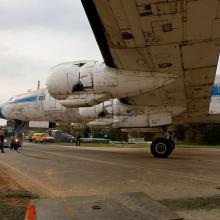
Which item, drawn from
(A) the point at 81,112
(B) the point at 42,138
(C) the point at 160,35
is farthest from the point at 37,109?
(B) the point at 42,138

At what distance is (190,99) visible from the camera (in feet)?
51.0

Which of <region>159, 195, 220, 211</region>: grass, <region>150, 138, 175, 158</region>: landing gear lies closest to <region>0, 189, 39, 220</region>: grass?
<region>159, 195, 220, 211</region>: grass

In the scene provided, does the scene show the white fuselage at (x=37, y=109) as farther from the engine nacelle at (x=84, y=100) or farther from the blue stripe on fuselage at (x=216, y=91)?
the blue stripe on fuselage at (x=216, y=91)

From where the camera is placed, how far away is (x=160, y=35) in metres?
9.19

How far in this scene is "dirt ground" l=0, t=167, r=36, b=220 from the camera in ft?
16.7

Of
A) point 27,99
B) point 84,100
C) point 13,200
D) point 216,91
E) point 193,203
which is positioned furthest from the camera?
point 27,99

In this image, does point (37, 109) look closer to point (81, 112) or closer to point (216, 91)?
point (81, 112)

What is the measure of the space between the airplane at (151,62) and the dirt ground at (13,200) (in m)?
4.30

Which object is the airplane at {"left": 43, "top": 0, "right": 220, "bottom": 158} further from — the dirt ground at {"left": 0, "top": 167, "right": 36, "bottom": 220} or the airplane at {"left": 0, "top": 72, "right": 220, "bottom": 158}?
the dirt ground at {"left": 0, "top": 167, "right": 36, "bottom": 220}

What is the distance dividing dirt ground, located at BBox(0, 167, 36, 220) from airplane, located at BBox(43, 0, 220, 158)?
4295 millimetres

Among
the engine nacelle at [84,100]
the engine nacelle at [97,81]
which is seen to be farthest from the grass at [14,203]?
the engine nacelle at [84,100]

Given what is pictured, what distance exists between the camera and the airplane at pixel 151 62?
795cm

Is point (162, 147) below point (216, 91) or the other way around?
below

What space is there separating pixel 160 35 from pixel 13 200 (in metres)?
5.55
